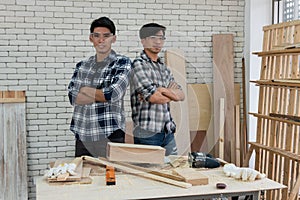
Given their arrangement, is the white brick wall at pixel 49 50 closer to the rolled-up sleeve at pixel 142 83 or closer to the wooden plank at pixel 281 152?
the wooden plank at pixel 281 152

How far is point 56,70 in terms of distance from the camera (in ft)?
15.5

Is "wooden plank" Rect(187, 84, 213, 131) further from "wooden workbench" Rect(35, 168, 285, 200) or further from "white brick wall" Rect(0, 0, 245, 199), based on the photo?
"white brick wall" Rect(0, 0, 245, 199)

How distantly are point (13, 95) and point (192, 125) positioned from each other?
2154 mm

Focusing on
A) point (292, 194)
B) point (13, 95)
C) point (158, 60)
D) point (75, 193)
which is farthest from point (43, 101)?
point (292, 194)

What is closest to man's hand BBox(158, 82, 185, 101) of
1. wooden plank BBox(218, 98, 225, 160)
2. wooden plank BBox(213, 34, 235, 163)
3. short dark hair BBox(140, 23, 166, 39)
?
short dark hair BBox(140, 23, 166, 39)

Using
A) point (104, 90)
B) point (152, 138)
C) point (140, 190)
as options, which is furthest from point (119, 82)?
point (140, 190)

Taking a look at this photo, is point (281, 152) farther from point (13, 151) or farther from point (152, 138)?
point (13, 151)

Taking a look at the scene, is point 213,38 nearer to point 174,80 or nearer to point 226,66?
point 226,66

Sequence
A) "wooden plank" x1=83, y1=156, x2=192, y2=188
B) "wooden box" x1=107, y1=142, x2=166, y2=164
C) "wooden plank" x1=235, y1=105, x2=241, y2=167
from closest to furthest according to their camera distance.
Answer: "wooden plank" x1=83, y1=156, x2=192, y2=188 → "wooden box" x1=107, y1=142, x2=166, y2=164 → "wooden plank" x1=235, y1=105, x2=241, y2=167

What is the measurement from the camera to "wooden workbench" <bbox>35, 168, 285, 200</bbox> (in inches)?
102

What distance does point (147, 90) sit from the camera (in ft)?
10.5

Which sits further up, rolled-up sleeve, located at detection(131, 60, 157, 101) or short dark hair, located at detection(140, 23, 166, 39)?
short dark hair, located at detection(140, 23, 166, 39)

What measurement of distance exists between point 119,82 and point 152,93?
26cm

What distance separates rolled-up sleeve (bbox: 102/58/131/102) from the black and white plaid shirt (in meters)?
0.05
